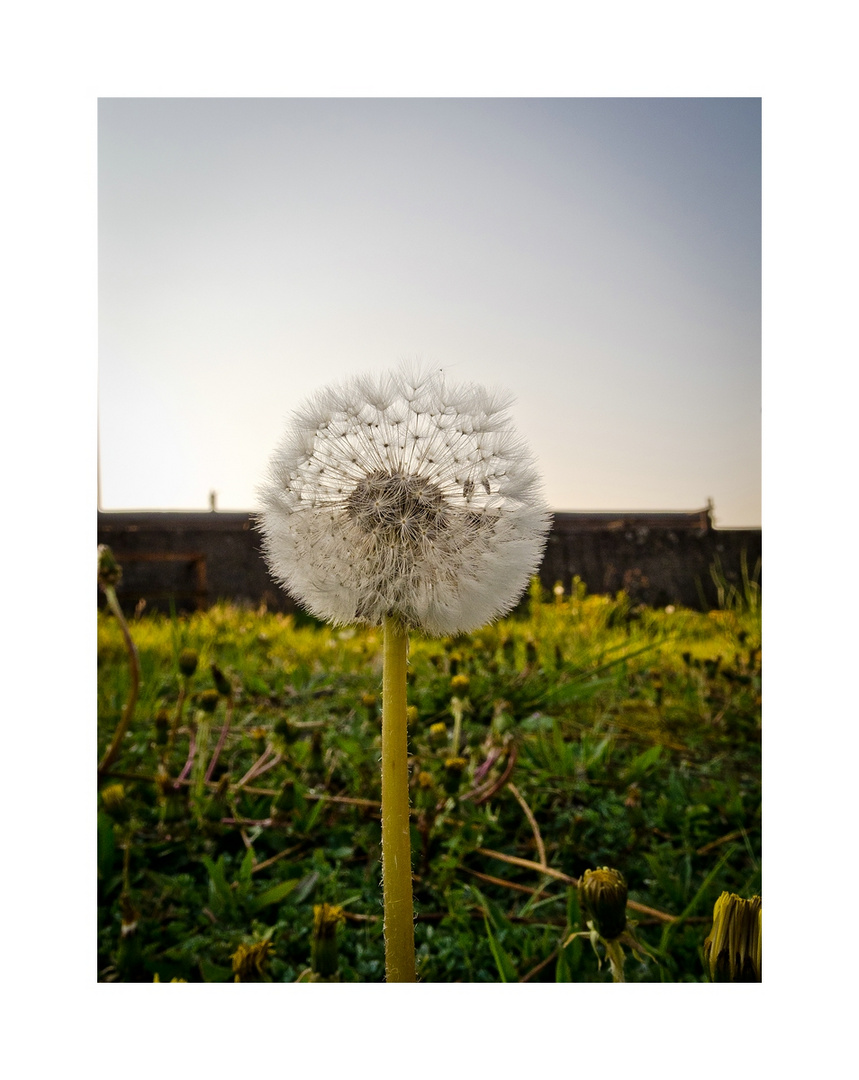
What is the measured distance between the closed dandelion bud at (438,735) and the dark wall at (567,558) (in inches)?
26.2

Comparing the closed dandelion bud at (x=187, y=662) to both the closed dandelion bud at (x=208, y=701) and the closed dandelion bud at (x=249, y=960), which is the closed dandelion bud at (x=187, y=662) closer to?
the closed dandelion bud at (x=208, y=701)

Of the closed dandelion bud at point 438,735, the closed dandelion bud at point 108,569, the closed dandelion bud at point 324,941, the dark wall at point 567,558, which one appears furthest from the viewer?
the dark wall at point 567,558

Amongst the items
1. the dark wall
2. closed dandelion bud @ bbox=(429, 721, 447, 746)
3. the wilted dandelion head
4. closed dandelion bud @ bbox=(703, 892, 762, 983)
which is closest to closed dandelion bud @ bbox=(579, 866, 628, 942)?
closed dandelion bud @ bbox=(703, 892, 762, 983)

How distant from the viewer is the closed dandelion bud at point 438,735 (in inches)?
53.5

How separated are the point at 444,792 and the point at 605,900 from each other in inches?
23.3

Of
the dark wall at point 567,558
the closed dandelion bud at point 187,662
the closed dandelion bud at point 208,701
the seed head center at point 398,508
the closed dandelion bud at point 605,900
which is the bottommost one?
the closed dandelion bud at point 605,900

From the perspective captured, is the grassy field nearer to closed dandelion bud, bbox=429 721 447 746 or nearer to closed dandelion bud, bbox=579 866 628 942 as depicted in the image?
closed dandelion bud, bbox=429 721 447 746

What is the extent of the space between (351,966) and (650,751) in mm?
773

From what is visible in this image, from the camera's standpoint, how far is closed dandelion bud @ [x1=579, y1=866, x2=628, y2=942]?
643 mm

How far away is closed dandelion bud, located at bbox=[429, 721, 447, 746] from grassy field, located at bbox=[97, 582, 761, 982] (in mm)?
12

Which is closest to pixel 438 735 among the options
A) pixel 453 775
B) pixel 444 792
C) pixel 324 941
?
pixel 444 792

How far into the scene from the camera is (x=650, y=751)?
5.11 ft

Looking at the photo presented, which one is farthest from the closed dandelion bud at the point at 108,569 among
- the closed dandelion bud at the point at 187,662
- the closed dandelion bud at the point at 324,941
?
the closed dandelion bud at the point at 324,941
